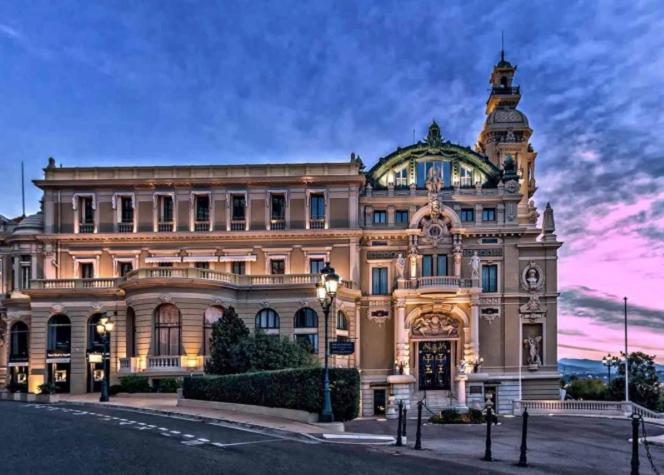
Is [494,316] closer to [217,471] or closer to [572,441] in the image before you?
[572,441]

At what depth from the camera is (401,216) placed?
5634cm

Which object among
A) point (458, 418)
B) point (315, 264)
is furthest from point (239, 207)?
point (458, 418)

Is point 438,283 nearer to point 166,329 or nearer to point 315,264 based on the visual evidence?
point 315,264

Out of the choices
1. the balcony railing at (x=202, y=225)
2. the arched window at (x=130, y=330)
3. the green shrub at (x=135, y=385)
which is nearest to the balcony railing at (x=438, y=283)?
the balcony railing at (x=202, y=225)

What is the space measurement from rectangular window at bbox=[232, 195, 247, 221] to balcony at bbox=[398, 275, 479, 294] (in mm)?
12753

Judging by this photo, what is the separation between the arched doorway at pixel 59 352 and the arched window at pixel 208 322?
10342 millimetres

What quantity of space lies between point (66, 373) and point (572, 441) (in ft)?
119

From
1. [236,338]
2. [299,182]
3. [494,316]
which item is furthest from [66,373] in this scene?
[494,316]

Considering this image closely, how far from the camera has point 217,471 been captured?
52.0 feet

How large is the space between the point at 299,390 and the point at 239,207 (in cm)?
2890

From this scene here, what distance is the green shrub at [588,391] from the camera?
61.8 metres

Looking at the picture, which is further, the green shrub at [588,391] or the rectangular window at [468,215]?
the green shrub at [588,391]

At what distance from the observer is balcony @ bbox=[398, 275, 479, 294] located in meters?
52.7

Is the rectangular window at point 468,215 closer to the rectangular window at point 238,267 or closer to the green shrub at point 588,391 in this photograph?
the rectangular window at point 238,267
